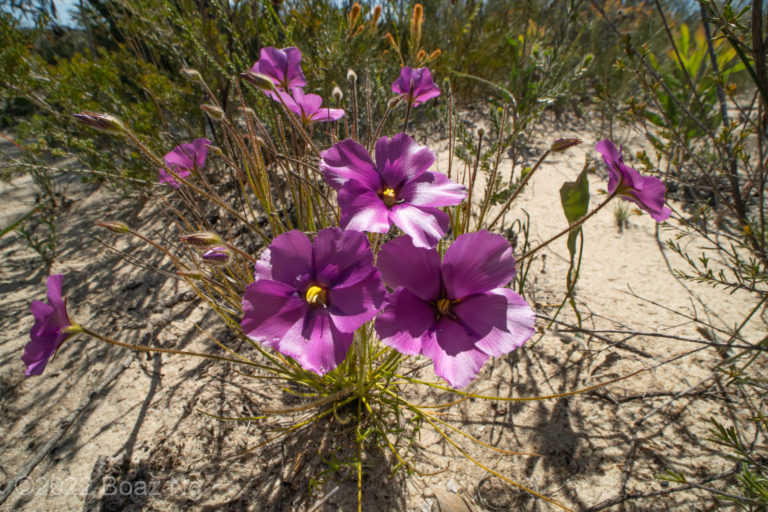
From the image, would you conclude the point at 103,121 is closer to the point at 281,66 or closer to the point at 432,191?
Answer: the point at 281,66

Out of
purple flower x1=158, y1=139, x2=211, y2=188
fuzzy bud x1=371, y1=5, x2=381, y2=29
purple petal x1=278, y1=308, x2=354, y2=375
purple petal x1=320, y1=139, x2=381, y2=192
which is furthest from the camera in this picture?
fuzzy bud x1=371, y1=5, x2=381, y2=29

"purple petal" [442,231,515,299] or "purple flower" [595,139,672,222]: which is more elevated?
"purple flower" [595,139,672,222]

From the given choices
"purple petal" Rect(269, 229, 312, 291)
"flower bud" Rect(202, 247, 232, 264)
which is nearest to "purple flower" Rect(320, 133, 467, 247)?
"purple petal" Rect(269, 229, 312, 291)

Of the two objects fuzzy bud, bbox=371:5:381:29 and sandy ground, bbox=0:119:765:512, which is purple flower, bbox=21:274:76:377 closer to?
sandy ground, bbox=0:119:765:512

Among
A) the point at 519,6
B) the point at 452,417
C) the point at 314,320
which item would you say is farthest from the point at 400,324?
the point at 519,6

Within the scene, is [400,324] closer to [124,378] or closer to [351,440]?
[351,440]

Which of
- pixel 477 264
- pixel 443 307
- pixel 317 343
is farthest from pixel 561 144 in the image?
pixel 317 343
